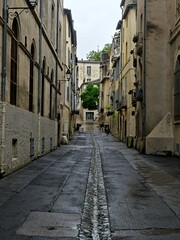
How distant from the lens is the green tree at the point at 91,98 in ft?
319

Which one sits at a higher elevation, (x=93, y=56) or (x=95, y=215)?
(x=93, y=56)

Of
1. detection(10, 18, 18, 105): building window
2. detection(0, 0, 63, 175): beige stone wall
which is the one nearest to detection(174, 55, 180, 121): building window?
detection(0, 0, 63, 175): beige stone wall

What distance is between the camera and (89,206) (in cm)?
868

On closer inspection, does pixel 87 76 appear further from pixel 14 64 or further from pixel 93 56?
pixel 14 64

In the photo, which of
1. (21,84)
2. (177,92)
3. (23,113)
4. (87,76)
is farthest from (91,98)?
(23,113)

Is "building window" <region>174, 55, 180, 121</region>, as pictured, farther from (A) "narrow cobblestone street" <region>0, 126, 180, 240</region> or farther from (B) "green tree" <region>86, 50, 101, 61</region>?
(B) "green tree" <region>86, 50, 101, 61</region>

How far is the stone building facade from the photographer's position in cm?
1303

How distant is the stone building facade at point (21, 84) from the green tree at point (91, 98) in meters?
72.4

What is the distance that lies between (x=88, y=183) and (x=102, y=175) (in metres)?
2.07

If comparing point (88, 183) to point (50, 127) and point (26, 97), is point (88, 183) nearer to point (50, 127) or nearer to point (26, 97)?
point (26, 97)

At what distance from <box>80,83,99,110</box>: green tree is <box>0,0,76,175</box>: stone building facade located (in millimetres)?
72424

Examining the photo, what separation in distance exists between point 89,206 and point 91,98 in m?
89.6

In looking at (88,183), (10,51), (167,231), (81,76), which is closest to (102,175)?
(88,183)

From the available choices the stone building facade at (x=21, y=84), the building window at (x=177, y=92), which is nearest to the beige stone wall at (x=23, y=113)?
the stone building facade at (x=21, y=84)
